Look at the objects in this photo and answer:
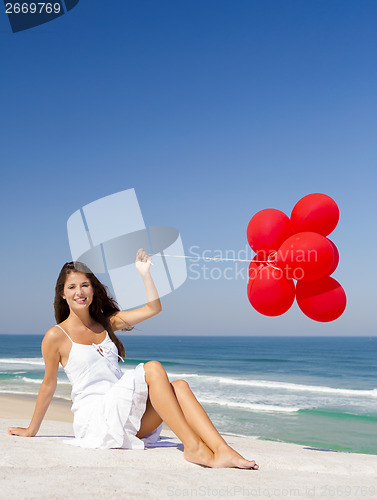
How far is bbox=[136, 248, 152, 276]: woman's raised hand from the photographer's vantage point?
3.65m

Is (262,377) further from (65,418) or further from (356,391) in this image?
(65,418)

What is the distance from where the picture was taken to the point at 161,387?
308 centimetres

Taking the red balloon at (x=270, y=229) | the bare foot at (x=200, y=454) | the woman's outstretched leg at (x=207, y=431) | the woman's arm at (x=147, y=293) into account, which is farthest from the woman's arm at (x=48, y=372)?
the red balloon at (x=270, y=229)

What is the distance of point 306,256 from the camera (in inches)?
150

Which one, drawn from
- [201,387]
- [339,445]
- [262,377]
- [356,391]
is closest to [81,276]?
[339,445]

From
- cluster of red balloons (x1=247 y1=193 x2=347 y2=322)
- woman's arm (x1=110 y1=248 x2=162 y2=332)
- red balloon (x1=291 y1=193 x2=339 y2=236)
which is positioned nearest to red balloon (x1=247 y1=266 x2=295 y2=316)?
cluster of red balloons (x1=247 y1=193 x2=347 y2=322)

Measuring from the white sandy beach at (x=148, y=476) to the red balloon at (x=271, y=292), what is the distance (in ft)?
3.81

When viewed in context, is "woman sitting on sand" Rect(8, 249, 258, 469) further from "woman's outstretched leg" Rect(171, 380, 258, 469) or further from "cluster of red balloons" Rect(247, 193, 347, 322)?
"cluster of red balloons" Rect(247, 193, 347, 322)

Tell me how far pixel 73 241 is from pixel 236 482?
9.25 ft

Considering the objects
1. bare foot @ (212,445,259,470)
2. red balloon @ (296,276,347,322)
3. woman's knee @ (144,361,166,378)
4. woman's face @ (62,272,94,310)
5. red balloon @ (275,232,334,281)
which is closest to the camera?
bare foot @ (212,445,259,470)

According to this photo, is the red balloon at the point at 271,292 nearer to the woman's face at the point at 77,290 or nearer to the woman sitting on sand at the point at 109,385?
the woman sitting on sand at the point at 109,385

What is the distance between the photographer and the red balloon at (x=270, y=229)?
4.11m

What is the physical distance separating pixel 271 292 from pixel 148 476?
1.90m

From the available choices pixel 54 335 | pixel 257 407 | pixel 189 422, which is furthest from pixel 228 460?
pixel 257 407
